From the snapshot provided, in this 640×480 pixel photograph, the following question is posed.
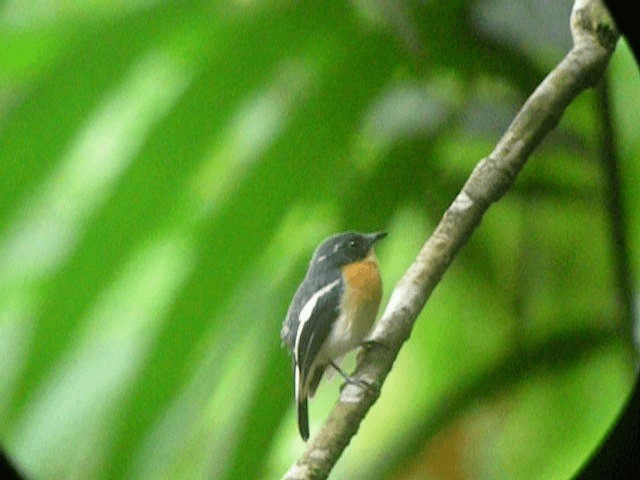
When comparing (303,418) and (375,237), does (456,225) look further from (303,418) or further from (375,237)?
(303,418)

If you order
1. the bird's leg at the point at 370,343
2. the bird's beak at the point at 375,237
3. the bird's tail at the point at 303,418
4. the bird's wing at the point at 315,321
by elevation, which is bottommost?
the bird's tail at the point at 303,418

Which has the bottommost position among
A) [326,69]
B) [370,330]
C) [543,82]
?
[370,330]

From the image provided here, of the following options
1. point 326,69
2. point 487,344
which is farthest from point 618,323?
point 326,69

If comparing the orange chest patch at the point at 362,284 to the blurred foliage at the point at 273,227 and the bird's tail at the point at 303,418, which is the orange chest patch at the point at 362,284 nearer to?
the blurred foliage at the point at 273,227

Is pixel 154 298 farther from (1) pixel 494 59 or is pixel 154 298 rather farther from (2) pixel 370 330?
(1) pixel 494 59

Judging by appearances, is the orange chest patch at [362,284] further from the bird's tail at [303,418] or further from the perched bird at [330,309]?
the bird's tail at [303,418]

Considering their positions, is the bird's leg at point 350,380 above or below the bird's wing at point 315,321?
below

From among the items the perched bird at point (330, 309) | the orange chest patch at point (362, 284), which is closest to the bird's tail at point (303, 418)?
the perched bird at point (330, 309)
